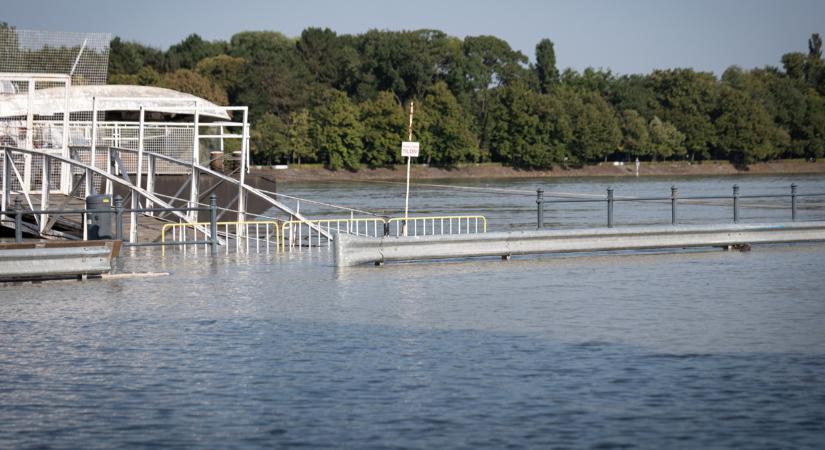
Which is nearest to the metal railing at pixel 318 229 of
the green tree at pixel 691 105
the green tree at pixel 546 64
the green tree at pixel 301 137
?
the green tree at pixel 301 137

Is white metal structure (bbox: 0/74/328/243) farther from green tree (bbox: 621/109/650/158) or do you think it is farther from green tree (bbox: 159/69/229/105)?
green tree (bbox: 621/109/650/158)

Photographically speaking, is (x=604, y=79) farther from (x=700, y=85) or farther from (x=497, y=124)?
(x=497, y=124)

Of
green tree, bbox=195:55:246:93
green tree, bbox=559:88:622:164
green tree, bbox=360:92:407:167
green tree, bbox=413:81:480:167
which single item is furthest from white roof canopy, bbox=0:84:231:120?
green tree, bbox=559:88:622:164

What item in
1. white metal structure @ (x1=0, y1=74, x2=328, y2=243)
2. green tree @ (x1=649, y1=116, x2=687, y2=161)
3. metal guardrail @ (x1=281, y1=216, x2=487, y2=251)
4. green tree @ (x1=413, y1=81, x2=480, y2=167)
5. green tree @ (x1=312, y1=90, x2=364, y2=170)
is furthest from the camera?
green tree @ (x1=649, y1=116, x2=687, y2=161)

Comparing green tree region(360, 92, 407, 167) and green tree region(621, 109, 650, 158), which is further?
green tree region(621, 109, 650, 158)

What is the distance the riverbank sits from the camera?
136m

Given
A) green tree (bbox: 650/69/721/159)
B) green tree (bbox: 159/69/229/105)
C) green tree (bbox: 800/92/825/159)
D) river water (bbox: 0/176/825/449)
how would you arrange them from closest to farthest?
river water (bbox: 0/176/825/449) < green tree (bbox: 159/69/229/105) < green tree (bbox: 650/69/721/159) < green tree (bbox: 800/92/825/159)

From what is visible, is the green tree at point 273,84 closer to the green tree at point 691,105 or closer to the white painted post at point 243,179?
the green tree at point 691,105

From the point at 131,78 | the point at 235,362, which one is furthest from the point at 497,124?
Answer: the point at 235,362

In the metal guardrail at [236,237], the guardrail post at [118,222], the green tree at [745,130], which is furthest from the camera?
the green tree at [745,130]

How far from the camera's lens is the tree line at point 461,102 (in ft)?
456

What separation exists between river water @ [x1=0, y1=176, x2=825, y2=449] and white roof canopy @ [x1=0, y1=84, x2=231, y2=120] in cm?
1673

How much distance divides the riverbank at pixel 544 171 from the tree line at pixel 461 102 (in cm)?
159

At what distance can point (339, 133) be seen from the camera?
137625mm
